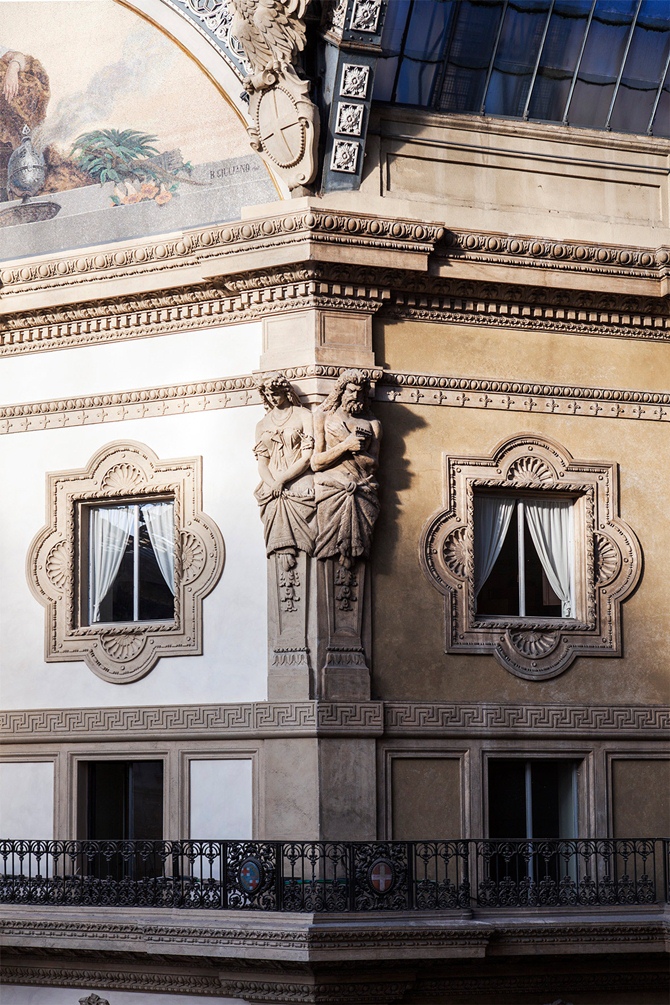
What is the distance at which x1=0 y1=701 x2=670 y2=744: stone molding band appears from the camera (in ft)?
47.3

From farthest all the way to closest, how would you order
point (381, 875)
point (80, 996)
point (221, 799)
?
point (80, 996)
point (221, 799)
point (381, 875)

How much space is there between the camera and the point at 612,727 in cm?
1535

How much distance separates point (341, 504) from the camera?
14562 millimetres

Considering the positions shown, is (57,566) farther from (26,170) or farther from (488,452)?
(488,452)

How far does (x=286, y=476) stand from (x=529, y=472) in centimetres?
254

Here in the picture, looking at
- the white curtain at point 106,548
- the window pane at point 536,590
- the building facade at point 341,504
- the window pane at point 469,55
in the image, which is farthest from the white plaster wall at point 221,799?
the window pane at point 469,55

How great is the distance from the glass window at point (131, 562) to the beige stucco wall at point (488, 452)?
2.23 metres

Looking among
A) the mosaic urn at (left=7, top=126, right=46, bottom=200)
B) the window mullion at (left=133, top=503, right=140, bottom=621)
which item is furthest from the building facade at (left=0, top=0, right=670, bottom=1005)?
the mosaic urn at (left=7, top=126, right=46, bottom=200)

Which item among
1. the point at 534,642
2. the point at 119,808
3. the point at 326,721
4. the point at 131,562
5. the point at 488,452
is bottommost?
the point at 119,808

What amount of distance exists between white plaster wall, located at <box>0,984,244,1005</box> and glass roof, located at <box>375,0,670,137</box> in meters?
8.74

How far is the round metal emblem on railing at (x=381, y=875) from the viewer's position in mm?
13781

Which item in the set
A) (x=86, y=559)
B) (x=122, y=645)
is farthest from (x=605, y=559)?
(x=86, y=559)

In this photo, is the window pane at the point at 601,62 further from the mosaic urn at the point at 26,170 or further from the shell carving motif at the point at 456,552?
the mosaic urn at the point at 26,170

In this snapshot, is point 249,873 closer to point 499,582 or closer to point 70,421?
point 499,582
